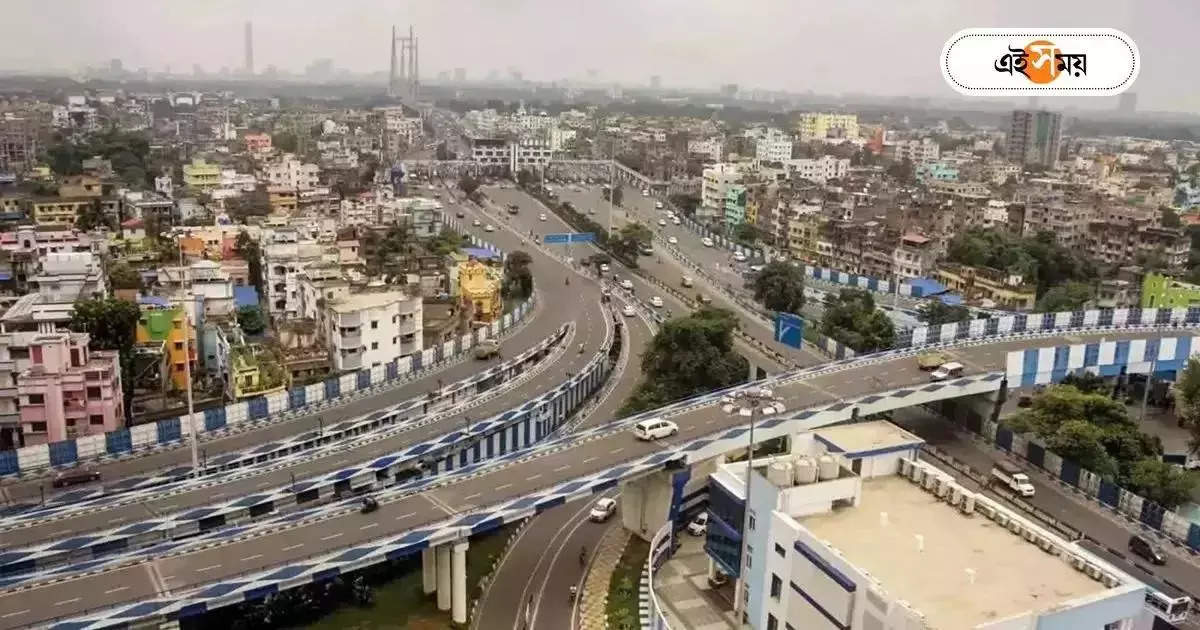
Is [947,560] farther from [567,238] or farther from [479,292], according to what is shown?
[567,238]

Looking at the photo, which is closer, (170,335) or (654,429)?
(654,429)

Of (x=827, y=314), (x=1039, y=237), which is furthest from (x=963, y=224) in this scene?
(x=827, y=314)

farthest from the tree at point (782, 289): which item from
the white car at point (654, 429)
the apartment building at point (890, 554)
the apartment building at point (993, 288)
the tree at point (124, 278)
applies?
the tree at point (124, 278)

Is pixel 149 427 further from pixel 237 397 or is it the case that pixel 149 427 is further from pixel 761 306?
pixel 761 306

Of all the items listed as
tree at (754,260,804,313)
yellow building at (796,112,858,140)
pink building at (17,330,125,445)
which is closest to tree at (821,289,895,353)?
tree at (754,260,804,313)

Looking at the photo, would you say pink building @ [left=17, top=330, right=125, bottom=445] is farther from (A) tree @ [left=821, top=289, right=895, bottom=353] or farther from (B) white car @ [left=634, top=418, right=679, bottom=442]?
(A) tree @ [left=821, top=289, right=895, bottom=353]

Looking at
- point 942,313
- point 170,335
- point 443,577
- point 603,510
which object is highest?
point 170,335

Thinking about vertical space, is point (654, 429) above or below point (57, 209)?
below

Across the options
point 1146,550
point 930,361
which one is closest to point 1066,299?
point 930,361
